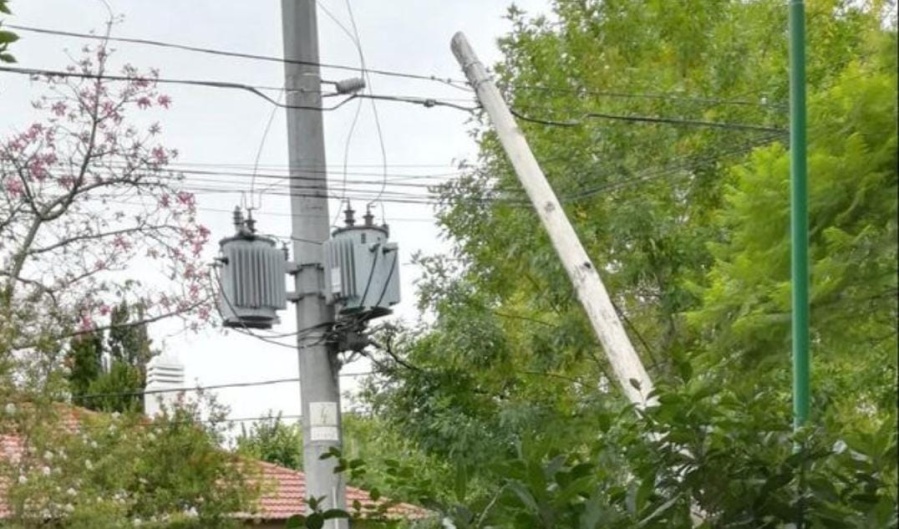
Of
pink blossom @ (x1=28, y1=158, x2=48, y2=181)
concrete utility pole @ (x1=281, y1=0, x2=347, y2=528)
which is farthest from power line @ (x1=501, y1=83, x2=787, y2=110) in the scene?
pink blossom @ (x1=28, y1=158, x2=48, y2=181)

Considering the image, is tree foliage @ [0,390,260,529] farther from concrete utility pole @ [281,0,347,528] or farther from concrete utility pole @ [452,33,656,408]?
concrete utility pole @ [452,33,656,408]

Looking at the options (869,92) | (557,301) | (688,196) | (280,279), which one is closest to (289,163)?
(280,279)

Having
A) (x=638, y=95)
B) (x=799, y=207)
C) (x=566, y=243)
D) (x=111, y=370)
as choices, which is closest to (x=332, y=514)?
(x=799, y=207)

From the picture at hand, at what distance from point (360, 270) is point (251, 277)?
1.97 feet

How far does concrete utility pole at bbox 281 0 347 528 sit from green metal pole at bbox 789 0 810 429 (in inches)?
227

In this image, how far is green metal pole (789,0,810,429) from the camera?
2.15m

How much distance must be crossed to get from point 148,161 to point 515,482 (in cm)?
905

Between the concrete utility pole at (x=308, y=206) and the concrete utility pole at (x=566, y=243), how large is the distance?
3.02 ft

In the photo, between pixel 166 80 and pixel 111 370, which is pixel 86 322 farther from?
pixel 111 370

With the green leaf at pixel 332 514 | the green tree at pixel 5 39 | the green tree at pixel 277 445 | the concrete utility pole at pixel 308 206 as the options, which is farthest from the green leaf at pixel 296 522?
the green tree at pixel 277 445

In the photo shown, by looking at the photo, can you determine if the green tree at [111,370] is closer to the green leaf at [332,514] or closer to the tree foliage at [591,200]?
the tree foliage at [591,200]

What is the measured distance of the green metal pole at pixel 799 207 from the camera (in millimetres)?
2148

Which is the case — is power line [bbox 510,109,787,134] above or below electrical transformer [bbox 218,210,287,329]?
above

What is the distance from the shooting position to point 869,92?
98.4 inches
